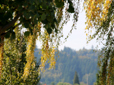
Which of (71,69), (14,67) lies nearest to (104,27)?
(14,67)

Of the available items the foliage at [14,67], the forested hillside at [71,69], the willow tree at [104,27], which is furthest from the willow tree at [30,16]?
the forested hillside at [71,69]

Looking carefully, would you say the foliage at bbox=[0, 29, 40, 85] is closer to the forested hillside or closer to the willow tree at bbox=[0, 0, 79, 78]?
the willow tree at bbox=[0, 0, 79, 78]

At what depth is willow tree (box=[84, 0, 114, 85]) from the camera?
3615 millimetres

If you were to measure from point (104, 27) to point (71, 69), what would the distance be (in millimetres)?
170282

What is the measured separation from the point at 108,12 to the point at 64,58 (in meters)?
179

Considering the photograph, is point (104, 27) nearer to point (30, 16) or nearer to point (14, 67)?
point (30, 16)

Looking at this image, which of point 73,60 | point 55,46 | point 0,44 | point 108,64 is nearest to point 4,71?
point 108,64

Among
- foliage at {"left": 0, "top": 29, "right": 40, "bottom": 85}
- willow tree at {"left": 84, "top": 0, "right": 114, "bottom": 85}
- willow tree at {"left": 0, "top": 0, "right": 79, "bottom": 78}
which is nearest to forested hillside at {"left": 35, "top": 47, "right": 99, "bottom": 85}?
foliage at {"left": 0, "top": 29, "right": 40, "bottom": 85}

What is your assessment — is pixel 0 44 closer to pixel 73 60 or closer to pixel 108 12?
pixel 108 12

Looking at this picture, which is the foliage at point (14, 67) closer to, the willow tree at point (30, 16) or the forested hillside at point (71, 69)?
the willow tree at point (30, 16)

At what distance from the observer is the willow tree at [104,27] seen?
3.62m

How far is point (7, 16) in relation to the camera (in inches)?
84.9

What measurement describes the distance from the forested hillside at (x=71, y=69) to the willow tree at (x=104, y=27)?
146m

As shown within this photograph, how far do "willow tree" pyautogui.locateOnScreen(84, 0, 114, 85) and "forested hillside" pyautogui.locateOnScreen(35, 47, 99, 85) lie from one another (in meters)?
146
